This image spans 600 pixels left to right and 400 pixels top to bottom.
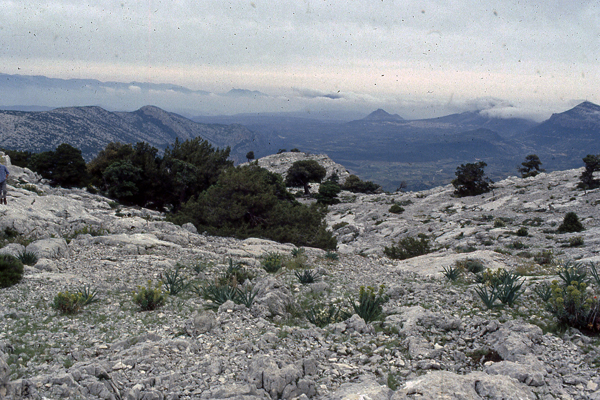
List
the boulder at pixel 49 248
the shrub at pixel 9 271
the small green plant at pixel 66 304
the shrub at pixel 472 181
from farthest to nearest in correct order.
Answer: the shrub at pixel 472 181 → the boulder at pixel 49 248 → the shrub at pixel 9 271 → the small green plant at pixel 66 304

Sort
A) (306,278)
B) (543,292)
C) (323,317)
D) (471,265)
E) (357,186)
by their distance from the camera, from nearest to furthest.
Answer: (323,317)
(543,292)
(306,278)
(471,265)
(357,186)

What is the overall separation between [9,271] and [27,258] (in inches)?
72.9

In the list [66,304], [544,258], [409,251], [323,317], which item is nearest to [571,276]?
[323,317]

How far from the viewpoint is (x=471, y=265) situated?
1100 centimetres

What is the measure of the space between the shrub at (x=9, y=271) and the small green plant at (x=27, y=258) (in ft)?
3.83

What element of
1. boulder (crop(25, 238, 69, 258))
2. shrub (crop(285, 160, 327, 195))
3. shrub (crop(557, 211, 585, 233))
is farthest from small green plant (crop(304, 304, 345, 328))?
shrub (crop(285, 160, 327, 195))

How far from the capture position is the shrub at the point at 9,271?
810 centimetres

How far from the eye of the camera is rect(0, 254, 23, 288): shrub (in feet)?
26.6

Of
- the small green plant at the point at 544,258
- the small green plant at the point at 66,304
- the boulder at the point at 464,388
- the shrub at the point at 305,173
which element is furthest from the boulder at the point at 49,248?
the shrub at the point at 305,173

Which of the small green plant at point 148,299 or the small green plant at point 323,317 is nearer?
the small green plant at point 323,317

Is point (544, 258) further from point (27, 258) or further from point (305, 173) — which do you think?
point (305, 173)

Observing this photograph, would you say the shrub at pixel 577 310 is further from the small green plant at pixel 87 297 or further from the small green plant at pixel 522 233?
the small green plant at pixel 522 233

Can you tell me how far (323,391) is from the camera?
14.6 ft

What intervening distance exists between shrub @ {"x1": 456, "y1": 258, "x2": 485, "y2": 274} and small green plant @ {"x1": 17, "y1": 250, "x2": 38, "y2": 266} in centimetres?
1314
